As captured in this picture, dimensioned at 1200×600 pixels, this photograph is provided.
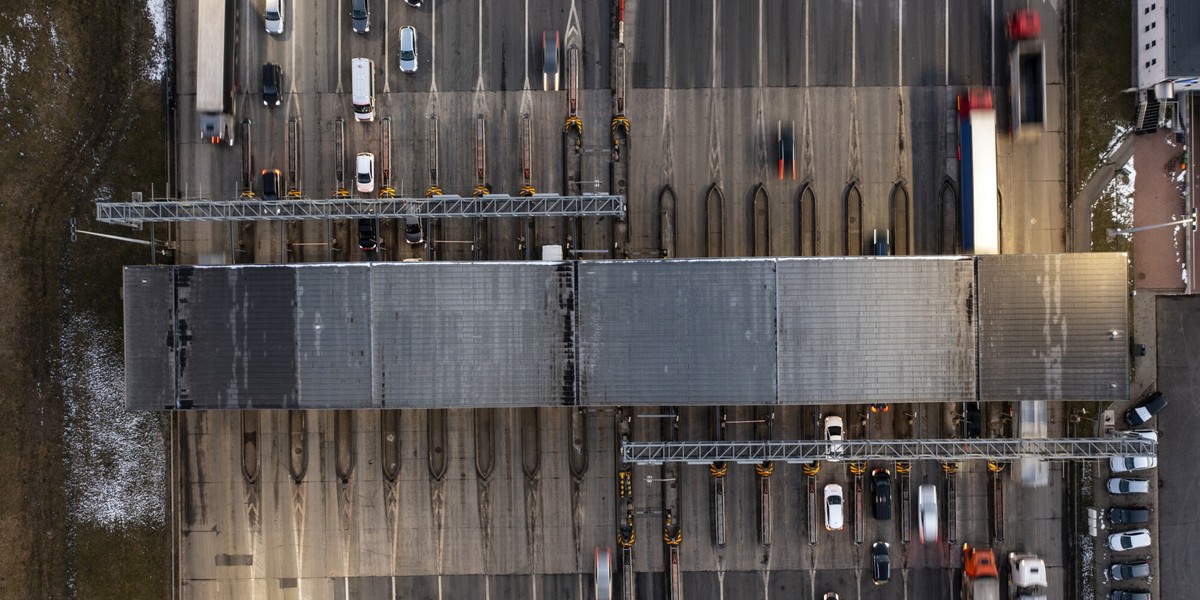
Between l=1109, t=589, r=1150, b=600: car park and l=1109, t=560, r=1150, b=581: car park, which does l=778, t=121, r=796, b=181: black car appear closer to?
l=1109, t=560, r=1150, b=581: car park

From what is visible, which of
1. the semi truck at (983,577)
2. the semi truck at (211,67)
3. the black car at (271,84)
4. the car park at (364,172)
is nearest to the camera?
the semi truck at (983,577)

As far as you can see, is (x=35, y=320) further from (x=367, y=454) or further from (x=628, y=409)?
(x=628, y=409)

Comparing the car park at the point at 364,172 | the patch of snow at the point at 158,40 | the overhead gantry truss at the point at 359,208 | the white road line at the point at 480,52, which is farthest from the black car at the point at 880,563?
the patch of snow at the point at 158,40

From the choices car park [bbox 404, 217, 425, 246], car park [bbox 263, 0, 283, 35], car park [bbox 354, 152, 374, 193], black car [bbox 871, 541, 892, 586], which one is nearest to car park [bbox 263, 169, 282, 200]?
car park [bbox 354, 152, 374, 193]

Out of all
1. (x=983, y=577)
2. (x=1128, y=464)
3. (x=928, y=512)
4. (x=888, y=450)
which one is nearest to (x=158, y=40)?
(x=888, y=450)

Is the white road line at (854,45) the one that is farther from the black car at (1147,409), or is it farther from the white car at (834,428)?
the black car at (1147,409)

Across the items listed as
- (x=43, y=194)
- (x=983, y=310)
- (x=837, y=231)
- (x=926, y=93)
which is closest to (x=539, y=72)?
(x=837, y=231)
